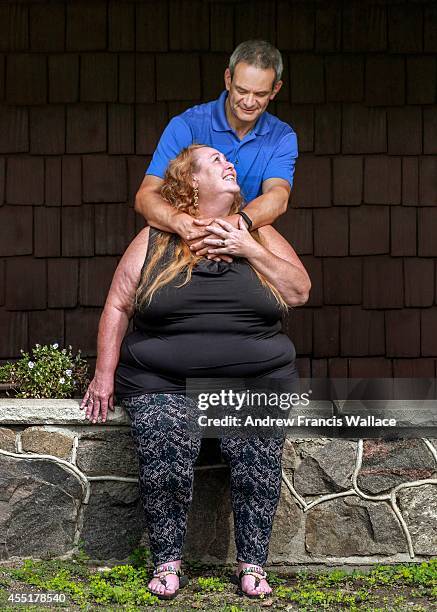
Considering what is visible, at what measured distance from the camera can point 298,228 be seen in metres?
5.08

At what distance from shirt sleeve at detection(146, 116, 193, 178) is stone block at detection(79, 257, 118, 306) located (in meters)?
1.44

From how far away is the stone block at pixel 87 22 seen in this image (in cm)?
493

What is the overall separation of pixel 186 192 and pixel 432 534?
145cm

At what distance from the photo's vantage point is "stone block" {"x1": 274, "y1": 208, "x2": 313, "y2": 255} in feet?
16.6

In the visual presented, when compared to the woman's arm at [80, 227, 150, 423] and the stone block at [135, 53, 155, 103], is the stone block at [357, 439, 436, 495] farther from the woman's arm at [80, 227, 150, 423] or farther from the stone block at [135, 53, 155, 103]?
the stone block at [135, 53, 155, 103]

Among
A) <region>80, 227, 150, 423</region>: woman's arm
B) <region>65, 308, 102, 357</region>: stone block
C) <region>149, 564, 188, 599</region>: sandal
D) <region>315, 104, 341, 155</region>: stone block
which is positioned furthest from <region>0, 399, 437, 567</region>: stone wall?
<region>315, 104, 341, 155</region>: stone block

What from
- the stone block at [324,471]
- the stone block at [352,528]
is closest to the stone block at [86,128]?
the stone block at [324,471]

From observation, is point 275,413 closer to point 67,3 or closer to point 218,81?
point 218,81

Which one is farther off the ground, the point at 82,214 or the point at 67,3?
the point at 67,3

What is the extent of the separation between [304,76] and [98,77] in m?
0.97

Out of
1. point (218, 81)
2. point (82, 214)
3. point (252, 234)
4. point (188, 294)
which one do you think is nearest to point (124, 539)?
point (188, 294)

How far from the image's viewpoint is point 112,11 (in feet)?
16.2

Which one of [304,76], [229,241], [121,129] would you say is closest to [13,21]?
[121,129]

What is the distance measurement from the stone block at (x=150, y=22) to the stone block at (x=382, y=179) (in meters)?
1.15
